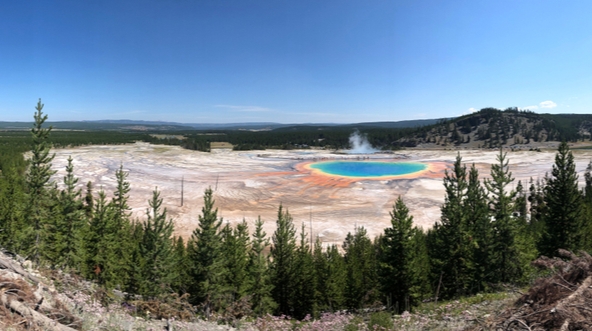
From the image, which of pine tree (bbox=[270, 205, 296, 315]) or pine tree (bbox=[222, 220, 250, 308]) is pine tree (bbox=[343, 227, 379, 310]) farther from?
pine tree (bbox=[222, 220, 250, 308])

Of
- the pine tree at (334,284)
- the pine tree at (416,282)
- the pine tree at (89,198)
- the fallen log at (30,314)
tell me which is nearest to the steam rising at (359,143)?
the pine tree at (89,198)

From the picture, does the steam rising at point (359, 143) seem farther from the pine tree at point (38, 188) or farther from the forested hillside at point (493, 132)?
the pine tree at point (38, 188)

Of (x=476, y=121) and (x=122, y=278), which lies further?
(x=476, y=121)

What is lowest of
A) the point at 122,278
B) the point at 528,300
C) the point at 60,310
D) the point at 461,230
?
the point at 122,278

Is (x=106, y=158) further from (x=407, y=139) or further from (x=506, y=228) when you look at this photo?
(x=407, y=139)

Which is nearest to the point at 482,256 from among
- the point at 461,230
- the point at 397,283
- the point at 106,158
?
the point at 461,230

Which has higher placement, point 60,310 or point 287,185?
point 60,310

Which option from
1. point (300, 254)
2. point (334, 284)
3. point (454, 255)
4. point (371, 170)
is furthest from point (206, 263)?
point (371, 170)
